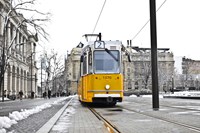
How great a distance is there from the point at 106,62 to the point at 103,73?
757 mm

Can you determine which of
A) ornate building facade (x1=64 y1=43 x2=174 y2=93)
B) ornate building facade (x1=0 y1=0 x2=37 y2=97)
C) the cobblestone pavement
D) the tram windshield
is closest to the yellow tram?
the tram windshield

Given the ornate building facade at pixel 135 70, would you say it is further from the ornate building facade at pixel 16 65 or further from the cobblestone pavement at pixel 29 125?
the cobblestone pavement at pixel 29 125

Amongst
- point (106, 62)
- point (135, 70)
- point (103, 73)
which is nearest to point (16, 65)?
point (135, 70)

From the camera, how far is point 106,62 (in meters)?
24.0

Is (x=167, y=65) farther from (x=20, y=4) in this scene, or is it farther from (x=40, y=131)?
(x=40, y=131)

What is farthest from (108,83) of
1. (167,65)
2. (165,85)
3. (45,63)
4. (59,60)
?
(167,65)

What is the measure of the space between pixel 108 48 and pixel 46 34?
30.9 feet

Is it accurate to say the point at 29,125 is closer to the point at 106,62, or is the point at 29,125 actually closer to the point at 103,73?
the point at 103,73

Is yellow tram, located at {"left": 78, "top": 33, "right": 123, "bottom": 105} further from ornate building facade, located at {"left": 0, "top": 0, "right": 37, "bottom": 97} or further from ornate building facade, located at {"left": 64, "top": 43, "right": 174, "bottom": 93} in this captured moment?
ornate building facade, located at {"left": 64, "top": 43, "right": 174, "bottom": 93}

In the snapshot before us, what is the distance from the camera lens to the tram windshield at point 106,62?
78.3 ft

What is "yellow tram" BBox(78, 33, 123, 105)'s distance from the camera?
23.6m

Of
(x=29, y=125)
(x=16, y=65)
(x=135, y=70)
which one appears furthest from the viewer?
(x=135, y=70)

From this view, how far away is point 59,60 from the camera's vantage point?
83.3 m

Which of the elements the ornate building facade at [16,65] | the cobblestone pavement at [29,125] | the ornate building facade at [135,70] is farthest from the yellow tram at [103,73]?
the ornate building facade at [135,70]
